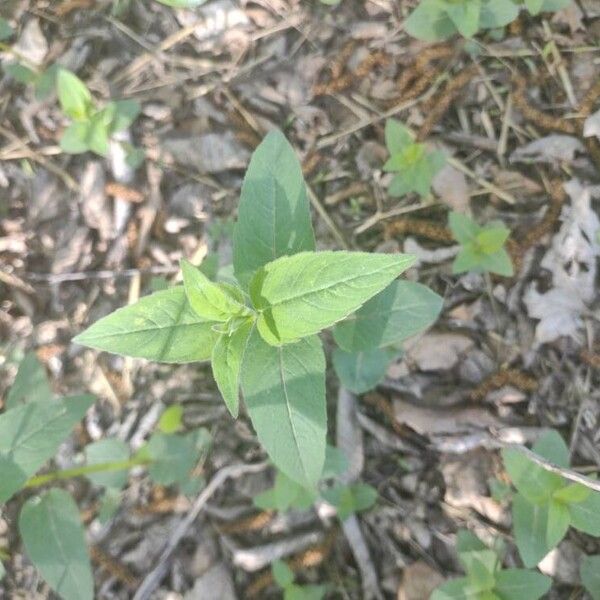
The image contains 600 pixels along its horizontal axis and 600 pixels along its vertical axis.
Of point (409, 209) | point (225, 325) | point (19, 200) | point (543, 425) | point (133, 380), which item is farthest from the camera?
point (19, 200)

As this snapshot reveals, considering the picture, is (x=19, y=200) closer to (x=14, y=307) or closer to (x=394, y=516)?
(x=14, y=307)

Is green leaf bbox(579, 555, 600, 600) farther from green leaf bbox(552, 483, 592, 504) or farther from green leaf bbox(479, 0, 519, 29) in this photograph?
green leaf bbox(479, 0, 519, 29)

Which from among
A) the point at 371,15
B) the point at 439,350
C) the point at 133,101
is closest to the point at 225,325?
the point at 439,350

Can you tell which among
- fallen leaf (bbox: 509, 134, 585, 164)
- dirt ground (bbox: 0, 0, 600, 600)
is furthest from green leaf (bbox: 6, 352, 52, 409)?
fallen leaf (bbox: 509, 134, 585, 164)

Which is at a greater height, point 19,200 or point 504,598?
point 19,200

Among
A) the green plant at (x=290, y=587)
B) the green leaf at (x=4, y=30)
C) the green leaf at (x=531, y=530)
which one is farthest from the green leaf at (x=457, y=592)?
the green leaf at (x=4, y=30)

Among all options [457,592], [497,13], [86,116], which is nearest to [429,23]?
[497,13]
